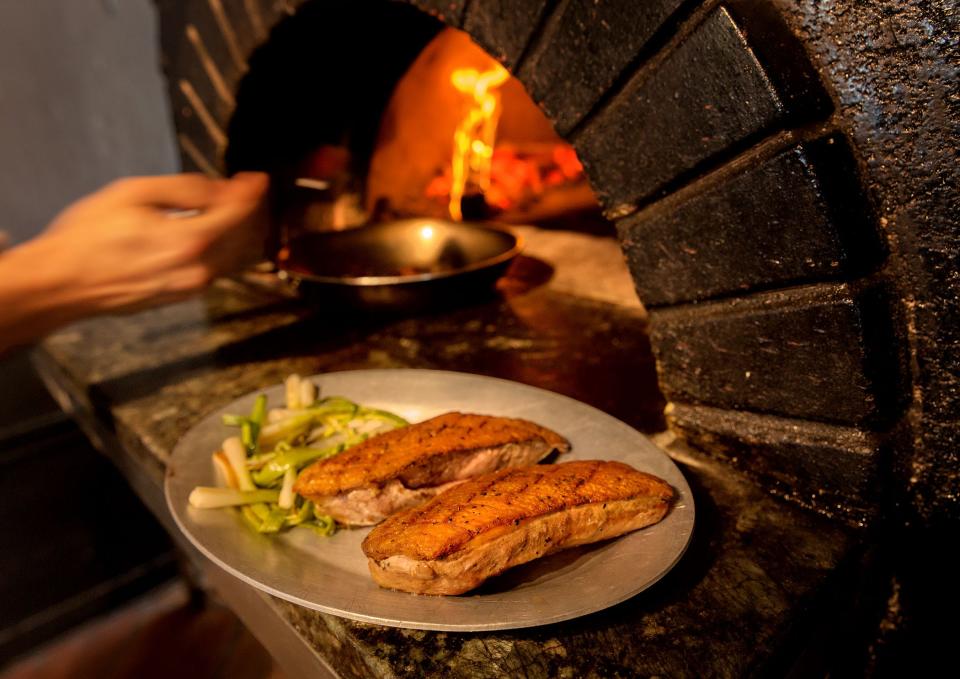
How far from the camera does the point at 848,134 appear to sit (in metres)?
1.01

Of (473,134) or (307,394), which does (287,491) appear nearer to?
(307,394)

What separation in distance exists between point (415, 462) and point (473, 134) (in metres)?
2.86

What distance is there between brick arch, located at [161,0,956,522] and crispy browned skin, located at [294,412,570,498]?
1.15ft

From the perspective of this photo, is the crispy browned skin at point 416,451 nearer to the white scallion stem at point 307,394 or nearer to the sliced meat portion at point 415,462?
the sliced meat portion at point 415,462

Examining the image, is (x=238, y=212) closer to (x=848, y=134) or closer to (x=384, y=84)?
(x=848, y=134)

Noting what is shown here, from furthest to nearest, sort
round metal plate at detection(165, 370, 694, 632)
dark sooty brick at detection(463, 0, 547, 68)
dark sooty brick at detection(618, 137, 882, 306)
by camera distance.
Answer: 1. dark sooty brick at detection(463, 0, 547, 68)
2. dark sooty brick at detection(618, 137, 882, 306)
3. round metal plate at detection(165, 370, 694, 632)

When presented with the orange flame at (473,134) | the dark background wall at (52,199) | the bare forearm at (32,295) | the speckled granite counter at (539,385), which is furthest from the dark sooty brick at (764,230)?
the dark background wall at (52,199)

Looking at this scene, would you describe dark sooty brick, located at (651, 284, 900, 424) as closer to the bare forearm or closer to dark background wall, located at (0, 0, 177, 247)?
the bare forearm

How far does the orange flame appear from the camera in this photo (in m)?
3.32

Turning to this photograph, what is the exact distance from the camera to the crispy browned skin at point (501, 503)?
0.89 metres

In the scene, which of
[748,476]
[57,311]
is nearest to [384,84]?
[57,311]

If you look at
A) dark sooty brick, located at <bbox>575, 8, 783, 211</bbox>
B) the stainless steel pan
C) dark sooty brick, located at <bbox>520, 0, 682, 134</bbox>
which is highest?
dark sooty brick, located at <bbox>520, 0, 682, 134</bbox>

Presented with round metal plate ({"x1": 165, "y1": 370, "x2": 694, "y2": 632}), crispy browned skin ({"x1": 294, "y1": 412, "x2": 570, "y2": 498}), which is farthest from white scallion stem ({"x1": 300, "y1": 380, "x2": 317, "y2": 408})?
crispy browned skin ({"x1": 294, "y1": 412, "x2": 570, "y2": 498})

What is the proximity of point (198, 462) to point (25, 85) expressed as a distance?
9.62 ft
